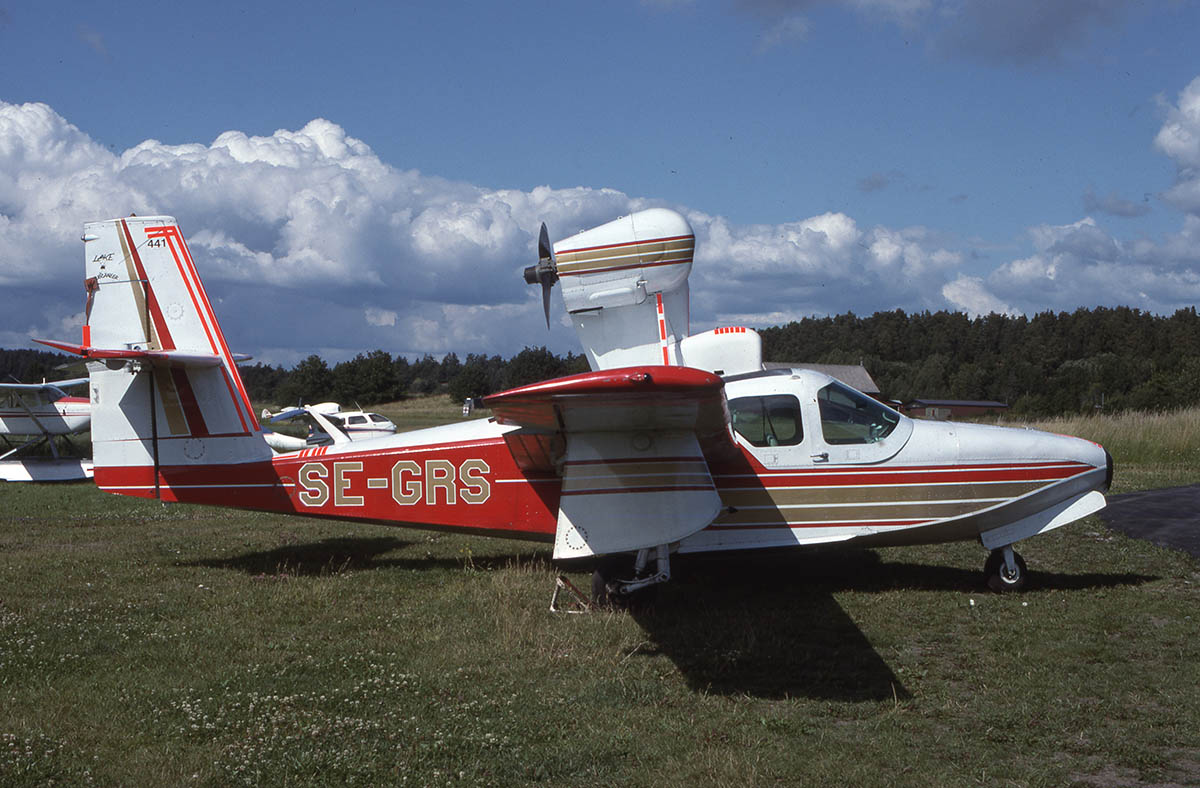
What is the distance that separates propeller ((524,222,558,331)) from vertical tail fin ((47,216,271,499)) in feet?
10.6

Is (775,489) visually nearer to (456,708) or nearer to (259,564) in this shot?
(456,708)

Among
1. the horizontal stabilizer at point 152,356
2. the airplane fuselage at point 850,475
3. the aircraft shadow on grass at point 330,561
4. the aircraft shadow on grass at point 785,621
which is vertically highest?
the horizontal stabilizer at point 152,356

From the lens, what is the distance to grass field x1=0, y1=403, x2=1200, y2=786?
4410 mm

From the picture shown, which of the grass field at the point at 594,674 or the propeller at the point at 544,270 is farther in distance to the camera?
the propeller at the point at 544,270

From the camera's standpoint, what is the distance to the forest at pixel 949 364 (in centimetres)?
5178

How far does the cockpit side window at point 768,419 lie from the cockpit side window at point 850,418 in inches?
10.3

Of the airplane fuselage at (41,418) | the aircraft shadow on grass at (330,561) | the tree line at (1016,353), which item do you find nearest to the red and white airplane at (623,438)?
the aircraft shadow on grass at (330,561)

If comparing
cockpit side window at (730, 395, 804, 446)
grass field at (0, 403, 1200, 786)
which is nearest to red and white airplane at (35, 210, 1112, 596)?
cockpit side window at (730, 395, 804, 446)

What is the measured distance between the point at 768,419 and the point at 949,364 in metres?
77.6

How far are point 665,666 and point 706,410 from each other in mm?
1871

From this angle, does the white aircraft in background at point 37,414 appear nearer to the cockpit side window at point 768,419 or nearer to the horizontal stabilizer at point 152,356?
the horizontal stabilizer at point 152,356

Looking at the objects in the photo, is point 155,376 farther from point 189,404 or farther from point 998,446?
point 998,446

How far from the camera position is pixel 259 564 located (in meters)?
9.52

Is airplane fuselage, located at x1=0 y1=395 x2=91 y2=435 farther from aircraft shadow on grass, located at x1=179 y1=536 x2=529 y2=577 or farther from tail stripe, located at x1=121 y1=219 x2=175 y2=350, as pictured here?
tail stripe, located at x1=121 y1=219 x2=175 y2=350
